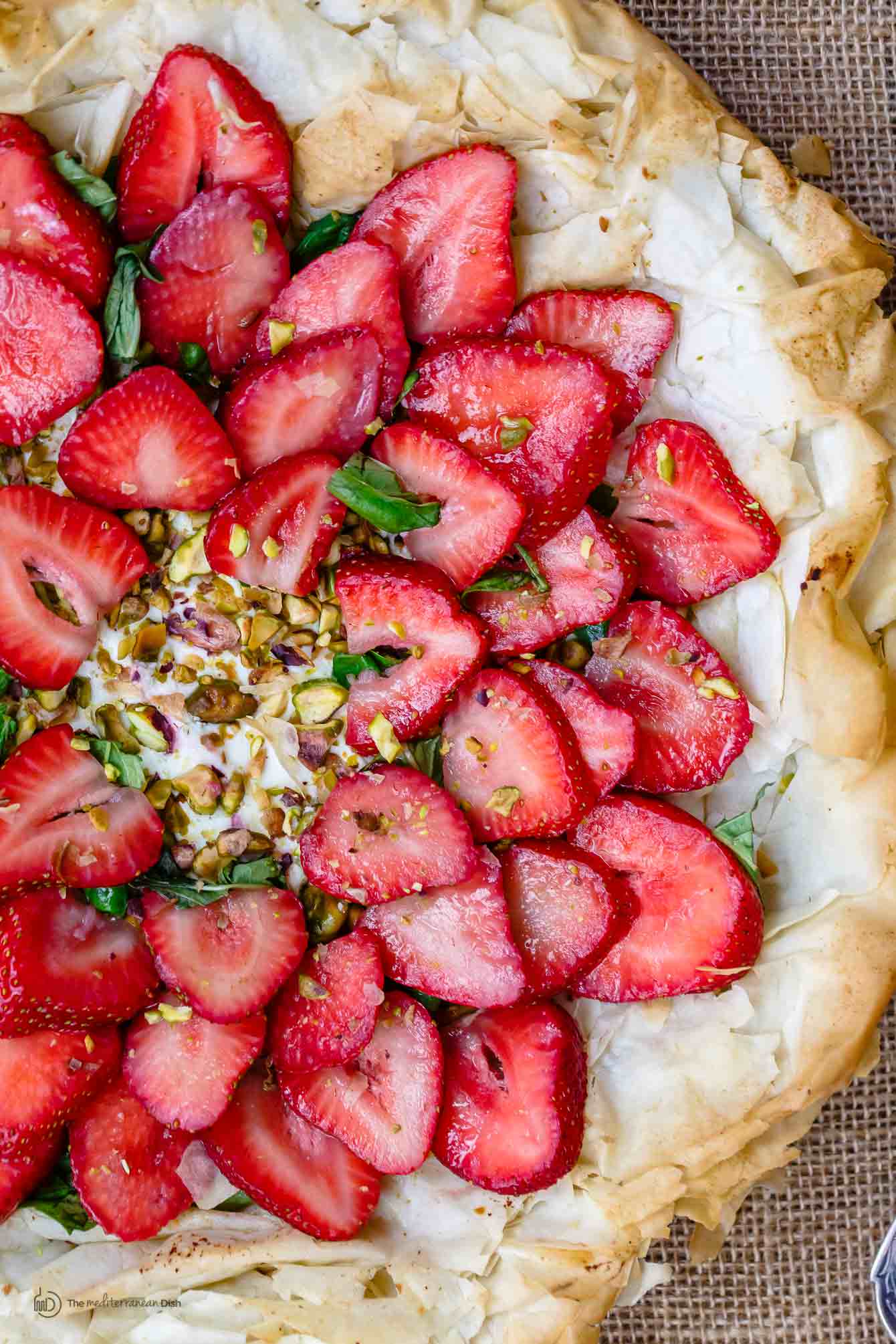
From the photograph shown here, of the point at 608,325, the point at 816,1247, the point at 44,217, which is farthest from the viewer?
the point at 816,1247

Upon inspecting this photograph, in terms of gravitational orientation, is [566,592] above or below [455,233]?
below

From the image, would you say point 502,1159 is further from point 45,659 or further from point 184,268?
point 184,268

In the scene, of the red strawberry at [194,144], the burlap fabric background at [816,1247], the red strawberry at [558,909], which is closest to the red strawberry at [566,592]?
the red strawberry at [558,909]

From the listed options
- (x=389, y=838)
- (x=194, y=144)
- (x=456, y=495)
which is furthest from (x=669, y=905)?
(x=194, y=144)

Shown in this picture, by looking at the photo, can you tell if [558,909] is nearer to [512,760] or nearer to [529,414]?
[512,760]

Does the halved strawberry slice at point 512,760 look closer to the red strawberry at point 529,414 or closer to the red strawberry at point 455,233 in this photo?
the red strawberry at point 529,414

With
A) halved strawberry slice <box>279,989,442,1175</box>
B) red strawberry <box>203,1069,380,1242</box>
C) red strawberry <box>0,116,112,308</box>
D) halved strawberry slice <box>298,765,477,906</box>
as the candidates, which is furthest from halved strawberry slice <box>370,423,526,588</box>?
red strawberry <box>203,1069,380,1242</box>

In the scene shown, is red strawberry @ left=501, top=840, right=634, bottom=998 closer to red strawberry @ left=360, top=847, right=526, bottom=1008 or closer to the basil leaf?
red strawberry @ left=360, top=847, right=526, bottom=1008
